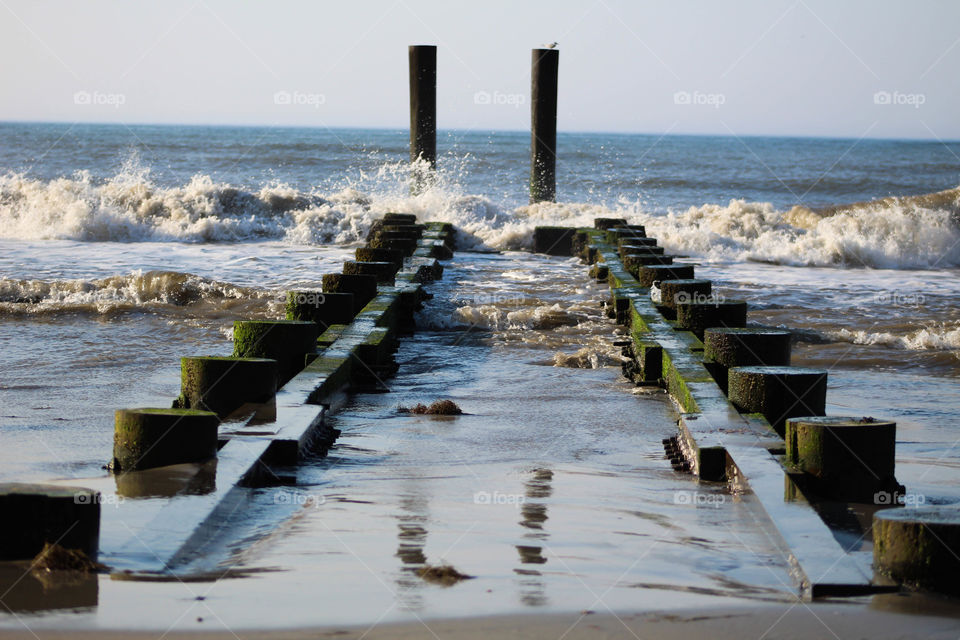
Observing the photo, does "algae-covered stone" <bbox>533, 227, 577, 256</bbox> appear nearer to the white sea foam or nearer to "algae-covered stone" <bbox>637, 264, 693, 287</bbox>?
the white sea foam

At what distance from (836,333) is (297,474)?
21.4ft

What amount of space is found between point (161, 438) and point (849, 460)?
2.69 metres

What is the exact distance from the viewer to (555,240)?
17422 millimetres

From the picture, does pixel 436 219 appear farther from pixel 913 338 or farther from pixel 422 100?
pixel 913 338

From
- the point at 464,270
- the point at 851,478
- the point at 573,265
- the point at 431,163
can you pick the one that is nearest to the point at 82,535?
the point at 851,478

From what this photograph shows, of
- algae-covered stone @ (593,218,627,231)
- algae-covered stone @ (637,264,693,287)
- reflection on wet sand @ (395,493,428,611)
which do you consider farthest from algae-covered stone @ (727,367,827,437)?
algae-covered stone @ (593,218,627,231)

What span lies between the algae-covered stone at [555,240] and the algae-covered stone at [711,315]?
29.2 feet

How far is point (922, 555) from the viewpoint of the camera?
3502mm

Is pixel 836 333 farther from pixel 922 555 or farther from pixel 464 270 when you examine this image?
pixel 922 555

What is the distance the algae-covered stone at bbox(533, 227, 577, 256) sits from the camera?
56.9ft

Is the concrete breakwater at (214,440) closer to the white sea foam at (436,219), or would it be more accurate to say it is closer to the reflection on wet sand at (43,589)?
the reflection on wet sand at (43,589)

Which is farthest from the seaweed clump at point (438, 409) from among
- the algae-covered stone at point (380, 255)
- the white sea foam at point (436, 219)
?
the white sea foam at point (436, 219)

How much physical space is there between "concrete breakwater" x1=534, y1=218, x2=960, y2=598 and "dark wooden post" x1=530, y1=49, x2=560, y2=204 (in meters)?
11.1

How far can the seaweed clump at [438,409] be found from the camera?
6.56m
